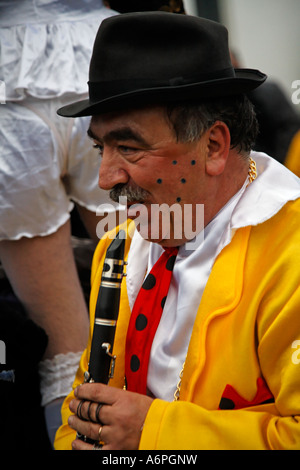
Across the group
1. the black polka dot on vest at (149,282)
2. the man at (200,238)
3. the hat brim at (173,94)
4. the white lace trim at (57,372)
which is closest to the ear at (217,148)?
the man at (200,238)

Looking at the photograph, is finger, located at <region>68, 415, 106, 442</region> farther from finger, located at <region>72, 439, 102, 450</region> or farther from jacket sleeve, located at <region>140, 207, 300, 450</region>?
jacket sleeve, located at <region>140, 207, 300, 450</region>

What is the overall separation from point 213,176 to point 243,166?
14 cm

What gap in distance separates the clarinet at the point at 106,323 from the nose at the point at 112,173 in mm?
237

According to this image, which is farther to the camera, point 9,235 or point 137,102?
point 9,235

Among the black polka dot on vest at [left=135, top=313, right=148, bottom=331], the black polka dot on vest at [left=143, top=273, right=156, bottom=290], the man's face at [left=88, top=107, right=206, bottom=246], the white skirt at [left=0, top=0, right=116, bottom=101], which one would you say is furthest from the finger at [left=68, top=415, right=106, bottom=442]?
the white skirt at [left=0, top=0, right=116, bottom=101]

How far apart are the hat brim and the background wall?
7522 mm

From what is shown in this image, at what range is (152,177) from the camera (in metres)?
1.97

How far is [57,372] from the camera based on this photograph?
2848mm

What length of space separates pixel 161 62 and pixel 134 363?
98 cm

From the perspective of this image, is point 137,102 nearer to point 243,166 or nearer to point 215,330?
point 243,166

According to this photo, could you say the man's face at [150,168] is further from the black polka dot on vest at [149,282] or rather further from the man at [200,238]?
the black polka dot on vest at [149,282]

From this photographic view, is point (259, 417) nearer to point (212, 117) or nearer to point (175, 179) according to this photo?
point (175, 179)

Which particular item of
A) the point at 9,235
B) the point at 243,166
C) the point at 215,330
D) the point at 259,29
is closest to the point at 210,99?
the point at 243,166

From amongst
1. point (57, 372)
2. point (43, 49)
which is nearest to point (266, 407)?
point (57, 372)
